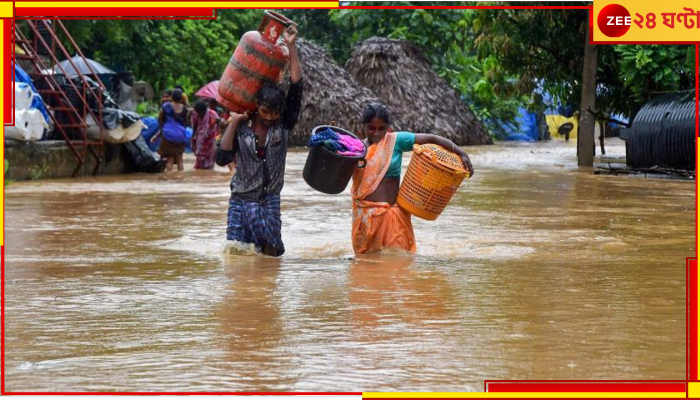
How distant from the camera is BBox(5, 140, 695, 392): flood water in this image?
449 cm

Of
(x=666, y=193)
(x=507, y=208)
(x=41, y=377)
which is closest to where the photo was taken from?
(x=41, y=377)

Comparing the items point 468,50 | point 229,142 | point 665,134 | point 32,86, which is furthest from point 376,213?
point 468,50

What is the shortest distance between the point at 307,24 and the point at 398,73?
4.95m

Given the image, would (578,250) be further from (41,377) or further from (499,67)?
(499,67)

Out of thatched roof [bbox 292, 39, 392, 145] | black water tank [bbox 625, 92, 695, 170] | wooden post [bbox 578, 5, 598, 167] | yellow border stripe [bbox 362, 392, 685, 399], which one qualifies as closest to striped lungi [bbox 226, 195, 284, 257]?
yellow border stripe [bbox 362, 392, 685, 399]

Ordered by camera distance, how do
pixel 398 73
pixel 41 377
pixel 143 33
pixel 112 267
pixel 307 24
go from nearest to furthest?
pixel 41 377, pixel 112 267, pixel 143 33, pixel 398 73, pixel 307 24

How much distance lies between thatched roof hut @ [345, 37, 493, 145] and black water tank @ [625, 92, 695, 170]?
43.3 feet

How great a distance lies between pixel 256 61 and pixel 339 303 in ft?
7.04

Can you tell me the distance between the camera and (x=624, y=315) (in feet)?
18.3

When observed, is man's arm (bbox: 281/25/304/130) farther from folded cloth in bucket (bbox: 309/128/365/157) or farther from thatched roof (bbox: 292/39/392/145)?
thatched roof (bbox: 292/39/392/145)

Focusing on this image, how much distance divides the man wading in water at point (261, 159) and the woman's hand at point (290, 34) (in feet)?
0.17

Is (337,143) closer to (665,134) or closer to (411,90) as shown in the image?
(665,134)

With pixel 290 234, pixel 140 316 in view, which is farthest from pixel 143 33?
pixel 140 316

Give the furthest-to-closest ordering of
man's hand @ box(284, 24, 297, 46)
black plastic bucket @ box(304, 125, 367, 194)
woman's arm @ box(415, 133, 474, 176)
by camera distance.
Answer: woman's arm @ box(415, 133, 474, 176), black plastic bucket @ box(304, 125, 367, 194), man's hand @ box(284, 24, 297, 46)
